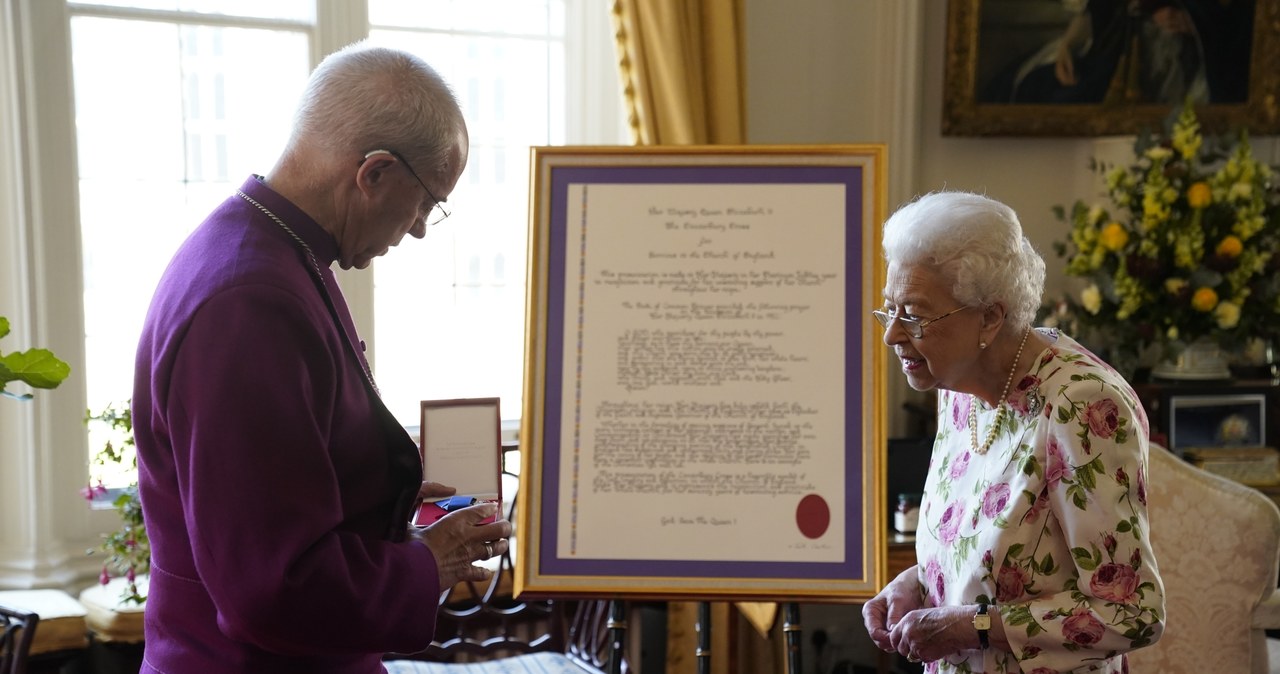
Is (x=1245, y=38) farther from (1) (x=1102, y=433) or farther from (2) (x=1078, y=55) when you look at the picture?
(1) (x=1102, y=433)

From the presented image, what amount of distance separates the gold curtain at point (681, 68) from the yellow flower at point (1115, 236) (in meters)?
1.12

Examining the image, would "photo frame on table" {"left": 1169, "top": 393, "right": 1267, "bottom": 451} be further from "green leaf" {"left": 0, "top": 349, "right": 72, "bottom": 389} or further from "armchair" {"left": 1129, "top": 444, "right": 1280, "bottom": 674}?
"green leaf" {"left": 0, "top": 349, "right": 72, "bottom": 389}

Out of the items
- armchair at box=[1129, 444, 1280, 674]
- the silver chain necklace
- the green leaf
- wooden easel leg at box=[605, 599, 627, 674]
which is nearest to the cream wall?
armchair at box=[1129, 444, 1280, 674]

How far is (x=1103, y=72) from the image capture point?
363 cm

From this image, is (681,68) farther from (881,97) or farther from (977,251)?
(977,251)

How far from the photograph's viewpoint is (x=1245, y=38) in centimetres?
359

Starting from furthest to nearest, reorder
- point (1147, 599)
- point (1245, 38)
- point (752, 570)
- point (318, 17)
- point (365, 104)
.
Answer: point (1245, 38)
point (318, 17)
point (752, 570)
point (1147, 599)
point (365, 104)

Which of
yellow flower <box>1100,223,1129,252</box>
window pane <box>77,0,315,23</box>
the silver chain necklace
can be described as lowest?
the silver chain necklace

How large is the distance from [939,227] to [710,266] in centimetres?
70

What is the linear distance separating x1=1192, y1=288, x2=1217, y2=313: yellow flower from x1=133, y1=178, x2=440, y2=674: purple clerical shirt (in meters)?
2.54

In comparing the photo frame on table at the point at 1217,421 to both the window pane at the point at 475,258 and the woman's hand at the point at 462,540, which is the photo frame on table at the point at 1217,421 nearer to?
the window pane at the point at 475,258

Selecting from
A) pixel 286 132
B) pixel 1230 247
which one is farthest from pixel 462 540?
pixel 1230 247

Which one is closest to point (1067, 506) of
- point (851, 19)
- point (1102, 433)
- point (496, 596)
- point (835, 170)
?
point (1102, 433)

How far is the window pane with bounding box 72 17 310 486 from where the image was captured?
3.07 metres
